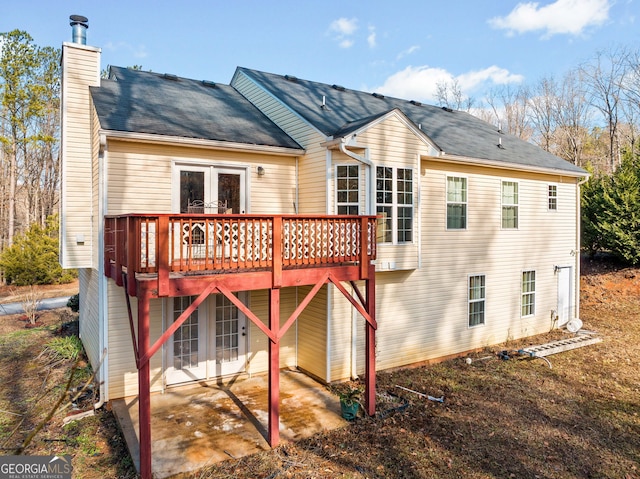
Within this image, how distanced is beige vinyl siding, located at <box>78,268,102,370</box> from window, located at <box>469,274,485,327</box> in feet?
29.2

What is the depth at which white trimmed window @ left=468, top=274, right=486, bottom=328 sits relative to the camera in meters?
10.9

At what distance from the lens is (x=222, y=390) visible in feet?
26.9

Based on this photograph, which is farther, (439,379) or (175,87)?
(175,87)

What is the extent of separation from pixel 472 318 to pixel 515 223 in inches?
126

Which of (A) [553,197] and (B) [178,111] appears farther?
(A) [553,197]

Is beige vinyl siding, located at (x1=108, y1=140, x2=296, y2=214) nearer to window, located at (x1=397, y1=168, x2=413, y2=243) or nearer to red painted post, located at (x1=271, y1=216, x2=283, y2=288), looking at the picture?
red painted post, located at (x1=271, y1=216, x2=283, y2=288)

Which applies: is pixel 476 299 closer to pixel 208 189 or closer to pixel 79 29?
pixel 208 189

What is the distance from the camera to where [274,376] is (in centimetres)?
620

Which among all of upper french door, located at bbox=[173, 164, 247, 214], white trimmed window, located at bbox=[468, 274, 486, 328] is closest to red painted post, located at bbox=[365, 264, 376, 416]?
upper french door, located at bbox=[173, 164, 247, 214]

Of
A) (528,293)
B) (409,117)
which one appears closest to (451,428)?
(528,293)

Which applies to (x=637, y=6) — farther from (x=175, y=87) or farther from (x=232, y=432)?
(x=232, y=432)

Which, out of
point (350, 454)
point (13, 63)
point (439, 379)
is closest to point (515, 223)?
point (439, 379)

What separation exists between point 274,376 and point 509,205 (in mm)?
8858

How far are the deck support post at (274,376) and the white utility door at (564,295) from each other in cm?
1075
